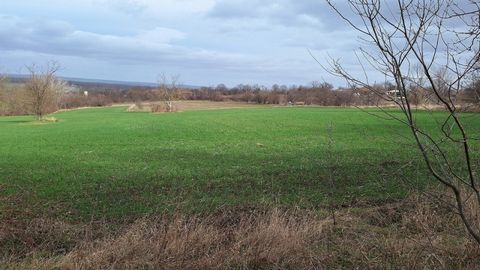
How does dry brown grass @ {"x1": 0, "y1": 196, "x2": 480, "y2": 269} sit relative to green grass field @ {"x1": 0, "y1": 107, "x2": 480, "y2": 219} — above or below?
above

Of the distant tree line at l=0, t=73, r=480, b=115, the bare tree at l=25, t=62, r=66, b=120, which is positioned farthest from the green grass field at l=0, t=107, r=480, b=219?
the bare tree at l=25, t=62, r=66, b=120

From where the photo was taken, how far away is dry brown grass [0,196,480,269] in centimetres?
504

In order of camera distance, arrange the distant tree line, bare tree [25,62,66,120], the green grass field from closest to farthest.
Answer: the distant tree line < the green grass field < bare tree [25,62,66,120]

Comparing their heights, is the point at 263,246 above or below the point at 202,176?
above

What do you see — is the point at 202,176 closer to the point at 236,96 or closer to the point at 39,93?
the point at 39,93

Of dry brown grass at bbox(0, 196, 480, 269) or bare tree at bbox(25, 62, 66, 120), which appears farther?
bare tree at bbox(25, 62, 66, 120)

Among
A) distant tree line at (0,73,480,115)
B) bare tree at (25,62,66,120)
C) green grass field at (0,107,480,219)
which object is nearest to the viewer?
distant tree line at (0,73,480,115)

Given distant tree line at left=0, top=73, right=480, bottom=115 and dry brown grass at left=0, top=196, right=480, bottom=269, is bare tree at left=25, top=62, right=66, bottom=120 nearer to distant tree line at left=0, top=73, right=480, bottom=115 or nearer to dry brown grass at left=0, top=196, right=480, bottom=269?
distant tree line at left=0, top=73, right=480, bottom=115

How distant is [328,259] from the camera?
5301 mm

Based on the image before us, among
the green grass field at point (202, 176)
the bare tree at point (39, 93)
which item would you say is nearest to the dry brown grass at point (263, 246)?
the green grass field at point (202, 176)

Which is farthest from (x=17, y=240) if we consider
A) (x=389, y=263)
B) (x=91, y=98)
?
(x=91, y=98)

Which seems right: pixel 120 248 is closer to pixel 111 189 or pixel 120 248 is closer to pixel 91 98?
pixel 111 189

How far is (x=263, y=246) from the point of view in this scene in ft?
18.3

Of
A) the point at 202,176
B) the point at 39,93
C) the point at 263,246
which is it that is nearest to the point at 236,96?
the point at 39,93
